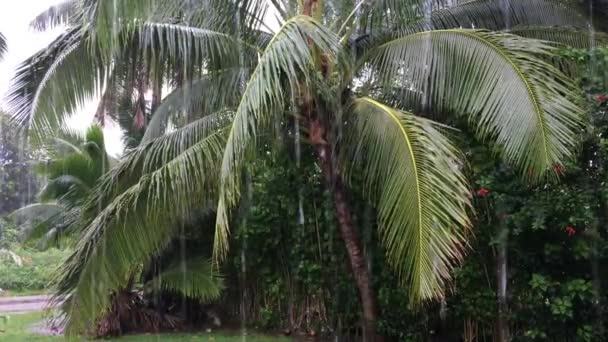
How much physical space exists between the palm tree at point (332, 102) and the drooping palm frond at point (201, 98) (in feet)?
0.09

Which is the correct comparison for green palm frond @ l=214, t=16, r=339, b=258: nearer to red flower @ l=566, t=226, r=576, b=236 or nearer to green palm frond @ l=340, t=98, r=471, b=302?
green palm frond @ l=340, t=98, r=471, b=302

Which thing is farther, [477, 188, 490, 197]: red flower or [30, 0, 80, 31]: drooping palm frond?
[30, 0, 80, 31]: drooping palm frond

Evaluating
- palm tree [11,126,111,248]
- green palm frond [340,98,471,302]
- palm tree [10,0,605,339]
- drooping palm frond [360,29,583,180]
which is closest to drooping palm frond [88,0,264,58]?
palm tree [10,0,605,339]

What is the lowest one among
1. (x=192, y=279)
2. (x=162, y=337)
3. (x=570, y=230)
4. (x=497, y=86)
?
(x=162, y=337)

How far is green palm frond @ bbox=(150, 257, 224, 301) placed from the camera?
9578mm

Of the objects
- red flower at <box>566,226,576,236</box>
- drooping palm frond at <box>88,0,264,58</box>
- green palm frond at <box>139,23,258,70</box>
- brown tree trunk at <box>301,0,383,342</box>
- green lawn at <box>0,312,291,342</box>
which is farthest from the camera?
green lawn at <box>0,312,291,342</box>

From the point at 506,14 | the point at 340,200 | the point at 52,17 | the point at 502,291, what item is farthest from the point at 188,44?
the point at 52,17

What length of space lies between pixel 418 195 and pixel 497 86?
1.47 meters

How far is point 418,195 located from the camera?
216 inches

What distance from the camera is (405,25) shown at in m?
7.67

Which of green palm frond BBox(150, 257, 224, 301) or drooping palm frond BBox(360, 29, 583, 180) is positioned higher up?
drooping palm frond BBox(360, 29, 583, 180)

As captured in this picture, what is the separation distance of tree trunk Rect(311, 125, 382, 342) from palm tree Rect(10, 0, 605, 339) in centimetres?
2

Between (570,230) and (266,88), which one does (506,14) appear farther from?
(266,88)

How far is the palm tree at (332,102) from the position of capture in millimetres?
5707
